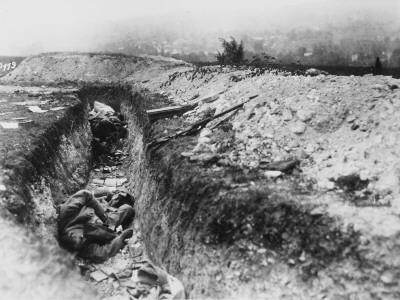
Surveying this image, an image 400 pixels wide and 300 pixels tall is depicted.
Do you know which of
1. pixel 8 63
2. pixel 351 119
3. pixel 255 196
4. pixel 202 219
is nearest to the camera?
pixel 255 196

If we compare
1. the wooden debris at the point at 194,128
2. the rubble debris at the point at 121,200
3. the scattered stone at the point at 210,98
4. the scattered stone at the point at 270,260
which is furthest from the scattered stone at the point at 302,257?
the scattered stone at the point at 210,98

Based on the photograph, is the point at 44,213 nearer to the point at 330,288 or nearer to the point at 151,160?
the point at 151,160

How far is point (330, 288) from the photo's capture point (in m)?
2.91

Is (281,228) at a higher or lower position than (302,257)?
higher

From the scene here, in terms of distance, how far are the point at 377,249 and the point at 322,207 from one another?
0.66 m

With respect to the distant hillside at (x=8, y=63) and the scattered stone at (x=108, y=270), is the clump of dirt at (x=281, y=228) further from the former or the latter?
the distant hillside at (x=8, y=63)

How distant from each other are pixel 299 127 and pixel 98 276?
3568mm

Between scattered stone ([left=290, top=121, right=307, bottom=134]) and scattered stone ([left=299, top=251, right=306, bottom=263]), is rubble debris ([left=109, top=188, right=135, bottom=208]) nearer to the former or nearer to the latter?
scattered stone ([left=290, top=121, right=307, bottom=134])

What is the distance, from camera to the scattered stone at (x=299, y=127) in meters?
4.86

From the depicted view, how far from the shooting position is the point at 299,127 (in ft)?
16.1

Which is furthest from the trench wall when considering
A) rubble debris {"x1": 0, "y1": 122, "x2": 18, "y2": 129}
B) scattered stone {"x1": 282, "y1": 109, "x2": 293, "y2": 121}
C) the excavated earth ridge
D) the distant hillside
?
the distant hillside

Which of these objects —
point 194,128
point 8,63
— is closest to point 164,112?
point 194,128

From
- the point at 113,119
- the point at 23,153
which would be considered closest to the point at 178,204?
the point at 23,153

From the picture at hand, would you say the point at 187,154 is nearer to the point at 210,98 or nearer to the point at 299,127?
the point at 299,127
